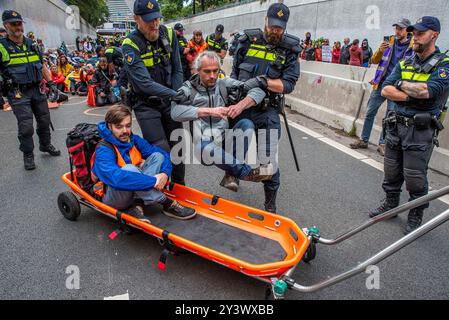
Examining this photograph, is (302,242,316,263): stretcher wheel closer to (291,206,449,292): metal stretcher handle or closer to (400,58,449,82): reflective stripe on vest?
(291,206,449,292): metal stretcher handle

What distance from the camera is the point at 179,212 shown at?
3.20 m

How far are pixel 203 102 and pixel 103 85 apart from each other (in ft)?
25.1

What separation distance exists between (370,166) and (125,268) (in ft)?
13.0

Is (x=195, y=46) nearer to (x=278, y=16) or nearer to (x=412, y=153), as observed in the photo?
(x=278, y=16)

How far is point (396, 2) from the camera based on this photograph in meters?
13.8

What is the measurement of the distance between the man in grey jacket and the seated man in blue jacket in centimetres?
47

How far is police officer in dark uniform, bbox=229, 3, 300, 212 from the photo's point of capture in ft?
10.1

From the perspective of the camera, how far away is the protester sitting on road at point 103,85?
973cm

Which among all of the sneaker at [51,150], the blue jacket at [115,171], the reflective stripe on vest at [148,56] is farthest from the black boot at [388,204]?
the sneaker at [51,150]

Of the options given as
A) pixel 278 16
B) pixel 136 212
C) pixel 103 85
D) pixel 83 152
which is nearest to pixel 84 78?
pixel 103 85

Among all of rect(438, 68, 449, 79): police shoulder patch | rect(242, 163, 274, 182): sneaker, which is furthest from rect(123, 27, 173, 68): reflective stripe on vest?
rect(438, 68, 449, 79): police shoulder patch

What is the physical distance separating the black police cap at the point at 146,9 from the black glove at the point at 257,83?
112 centimetres

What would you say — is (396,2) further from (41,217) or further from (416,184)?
(41,217)
